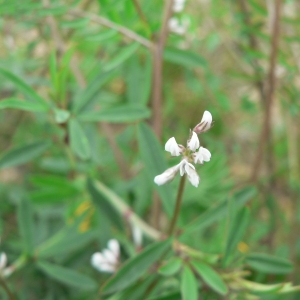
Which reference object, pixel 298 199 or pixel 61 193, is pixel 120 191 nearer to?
pixel 61 193

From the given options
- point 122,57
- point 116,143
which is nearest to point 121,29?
point 122,57

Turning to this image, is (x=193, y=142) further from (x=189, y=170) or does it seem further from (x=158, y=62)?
(x=158, y=62)

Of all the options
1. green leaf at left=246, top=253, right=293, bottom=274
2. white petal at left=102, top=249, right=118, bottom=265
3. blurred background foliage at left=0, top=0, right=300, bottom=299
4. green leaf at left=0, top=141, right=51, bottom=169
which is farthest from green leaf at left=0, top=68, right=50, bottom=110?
green leaf at left=246, top=253, right=293, bottom=274

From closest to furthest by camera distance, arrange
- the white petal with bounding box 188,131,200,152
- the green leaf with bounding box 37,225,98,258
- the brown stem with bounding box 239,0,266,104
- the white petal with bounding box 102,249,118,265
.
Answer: the white petal with bounding box 188,131,200,152, the white petal with bounding box 102,249,118,265, the green leaf with bounding box 37,225,98,258, the brown stem with bounding box 239,0,266,104

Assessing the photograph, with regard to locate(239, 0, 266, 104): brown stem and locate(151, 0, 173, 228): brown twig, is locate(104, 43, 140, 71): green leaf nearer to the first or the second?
locate(151, 0, 173, 228): brown twig

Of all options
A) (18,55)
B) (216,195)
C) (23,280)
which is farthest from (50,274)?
(18,55)

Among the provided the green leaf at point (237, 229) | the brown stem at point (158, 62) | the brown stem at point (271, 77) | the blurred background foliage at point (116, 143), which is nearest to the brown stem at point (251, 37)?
the blurred background foliage at point (116, 143)
